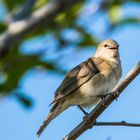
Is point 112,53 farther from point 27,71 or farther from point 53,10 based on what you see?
point 53,10

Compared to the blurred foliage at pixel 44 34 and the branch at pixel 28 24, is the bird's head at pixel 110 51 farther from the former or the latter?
the branch at pixel 28 24

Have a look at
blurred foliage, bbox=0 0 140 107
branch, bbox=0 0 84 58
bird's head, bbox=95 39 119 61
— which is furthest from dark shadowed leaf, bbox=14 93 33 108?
bird's head, bbox=95 39 119 61

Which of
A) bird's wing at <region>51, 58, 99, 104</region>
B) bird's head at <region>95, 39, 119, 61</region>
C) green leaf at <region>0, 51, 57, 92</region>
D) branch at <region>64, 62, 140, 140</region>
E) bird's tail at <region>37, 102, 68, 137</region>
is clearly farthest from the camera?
bird's head at <region>95, 39, 119, 61</region>

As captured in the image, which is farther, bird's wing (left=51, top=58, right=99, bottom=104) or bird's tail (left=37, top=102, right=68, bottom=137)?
bird's wing (left=51, top=58, right=99, bottom=104)

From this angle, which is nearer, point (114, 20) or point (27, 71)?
point (27, 71)

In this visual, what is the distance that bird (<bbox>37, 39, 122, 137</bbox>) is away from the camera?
463 cm

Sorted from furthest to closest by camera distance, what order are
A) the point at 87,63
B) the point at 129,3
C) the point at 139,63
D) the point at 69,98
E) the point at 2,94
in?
the point at 87,63 < the point at 69,98 < the point at 139,63 < the point at 129,3 < the point at 2,94

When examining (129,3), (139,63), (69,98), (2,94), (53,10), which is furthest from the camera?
(69,98)

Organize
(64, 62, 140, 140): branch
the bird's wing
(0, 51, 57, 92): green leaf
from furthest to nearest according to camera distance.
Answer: the bird's wing < (64, 62, 140, 140): branch < (0, 51, 57, 92): green leaf

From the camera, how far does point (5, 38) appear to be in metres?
1.15

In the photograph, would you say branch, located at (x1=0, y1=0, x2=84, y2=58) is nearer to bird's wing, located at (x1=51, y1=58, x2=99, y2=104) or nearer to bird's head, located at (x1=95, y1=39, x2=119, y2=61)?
bird's wing, located at (x1=51, y1=58, x2=99, y2=104)

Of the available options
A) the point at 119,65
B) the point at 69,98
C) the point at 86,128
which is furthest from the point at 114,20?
the point at 119,65

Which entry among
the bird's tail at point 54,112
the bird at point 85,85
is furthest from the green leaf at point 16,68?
the bird at point 85,85

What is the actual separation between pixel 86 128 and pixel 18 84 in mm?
659
